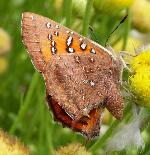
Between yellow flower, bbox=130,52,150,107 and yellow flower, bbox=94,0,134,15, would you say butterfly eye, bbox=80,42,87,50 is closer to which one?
yellow flower, bbox=130,52,150,107

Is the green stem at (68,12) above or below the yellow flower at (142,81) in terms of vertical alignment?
above

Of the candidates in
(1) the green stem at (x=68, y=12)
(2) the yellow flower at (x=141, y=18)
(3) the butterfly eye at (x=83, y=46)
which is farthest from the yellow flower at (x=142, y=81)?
(2) the yellow flower at (x=141, y=18)

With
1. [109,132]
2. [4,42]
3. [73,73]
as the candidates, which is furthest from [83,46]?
[4,42]

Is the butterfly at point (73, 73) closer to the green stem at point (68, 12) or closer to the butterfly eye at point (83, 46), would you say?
the butterfly eye at point (83, 46)

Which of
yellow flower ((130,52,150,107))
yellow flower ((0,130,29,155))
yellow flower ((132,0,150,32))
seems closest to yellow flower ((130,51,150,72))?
yellow flower ((130,52,150,107))

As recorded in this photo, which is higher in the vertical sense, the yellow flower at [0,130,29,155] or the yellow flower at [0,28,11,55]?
the yellow flower at [0,130,29,155]

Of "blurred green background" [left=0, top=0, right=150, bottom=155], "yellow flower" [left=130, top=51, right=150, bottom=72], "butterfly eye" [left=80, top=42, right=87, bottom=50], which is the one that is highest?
"butterfly eye" [left=80, top=42, right=87, bottom=50]

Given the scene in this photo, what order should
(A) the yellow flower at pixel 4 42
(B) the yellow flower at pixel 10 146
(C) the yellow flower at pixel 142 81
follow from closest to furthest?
(B) the yellow flower at pixel 10 146 → (C) the yellow flower at pixel 142 81 → (A) the yellow flower at pixel 4 42
